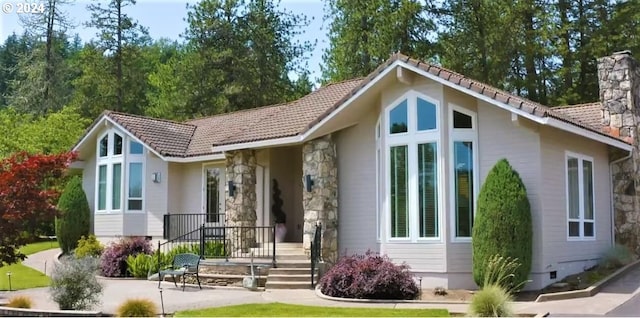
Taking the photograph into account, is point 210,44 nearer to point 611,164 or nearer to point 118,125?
point 118,125

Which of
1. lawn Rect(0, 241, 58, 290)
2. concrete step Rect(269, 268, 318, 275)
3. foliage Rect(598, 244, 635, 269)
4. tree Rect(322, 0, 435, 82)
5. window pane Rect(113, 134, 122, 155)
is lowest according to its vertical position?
lawn Rect(0, 241, 58, 290)

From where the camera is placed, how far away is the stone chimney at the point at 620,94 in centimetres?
1802

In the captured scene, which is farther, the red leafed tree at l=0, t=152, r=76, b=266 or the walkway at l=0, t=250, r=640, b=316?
the red leafed tree at l=0, t=152, r=76, b=266

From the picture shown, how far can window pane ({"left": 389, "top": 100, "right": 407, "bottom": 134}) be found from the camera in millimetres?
15229

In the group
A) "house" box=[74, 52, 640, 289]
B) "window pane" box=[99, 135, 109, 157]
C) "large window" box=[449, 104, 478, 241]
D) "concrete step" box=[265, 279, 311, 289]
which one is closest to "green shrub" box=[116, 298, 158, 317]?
"concrete step" box=[265, 279, 311, 289]

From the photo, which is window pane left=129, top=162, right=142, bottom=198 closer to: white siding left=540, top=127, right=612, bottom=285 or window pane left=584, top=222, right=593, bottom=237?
white siding left=540, top=127, right=612, bottom=285

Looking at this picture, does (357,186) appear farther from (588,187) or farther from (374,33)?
(374,33)

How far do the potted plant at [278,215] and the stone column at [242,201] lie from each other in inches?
32.0

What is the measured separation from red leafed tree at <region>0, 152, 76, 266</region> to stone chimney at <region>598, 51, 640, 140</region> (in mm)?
14988

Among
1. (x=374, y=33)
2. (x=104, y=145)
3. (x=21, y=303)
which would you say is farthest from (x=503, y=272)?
(x=374, y=33)

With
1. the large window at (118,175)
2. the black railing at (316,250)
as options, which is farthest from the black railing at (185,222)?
the black railing at (316,250)

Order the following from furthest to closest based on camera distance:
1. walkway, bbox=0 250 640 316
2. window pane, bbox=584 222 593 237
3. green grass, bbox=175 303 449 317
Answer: window pane, bbox=584 222 593 237 → walkway, bbox=0 250 640 316 → green grass, bbox=175 303 449 317

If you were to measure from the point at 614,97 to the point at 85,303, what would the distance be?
48.9ft

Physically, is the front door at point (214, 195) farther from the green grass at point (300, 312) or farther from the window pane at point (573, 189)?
the window pane at point (573, 189)
